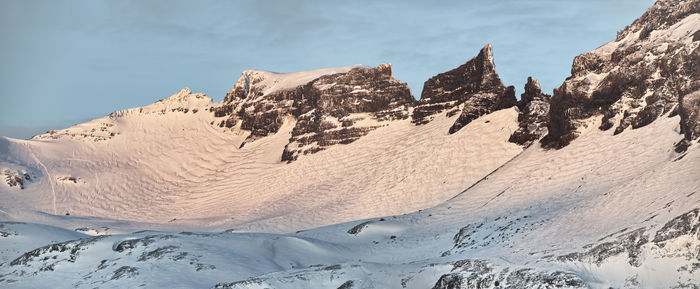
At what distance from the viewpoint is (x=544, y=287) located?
63.7 feet

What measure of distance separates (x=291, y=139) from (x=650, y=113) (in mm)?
50741

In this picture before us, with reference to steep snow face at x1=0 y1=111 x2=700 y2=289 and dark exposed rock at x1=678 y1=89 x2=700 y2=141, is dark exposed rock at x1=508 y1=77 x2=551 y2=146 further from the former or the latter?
dark exposed rock at x1=678 y1=89 x2=700 y2=141

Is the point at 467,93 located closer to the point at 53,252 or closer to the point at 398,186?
the point at 398,186

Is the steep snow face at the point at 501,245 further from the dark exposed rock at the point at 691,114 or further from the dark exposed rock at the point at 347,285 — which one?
the dark exposed rock at the point at 691,114

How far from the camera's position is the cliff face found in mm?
34875

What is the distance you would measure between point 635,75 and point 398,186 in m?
22.6

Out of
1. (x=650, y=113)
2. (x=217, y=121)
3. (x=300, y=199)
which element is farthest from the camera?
(x=217, y=121)

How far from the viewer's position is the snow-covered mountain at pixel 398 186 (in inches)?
898

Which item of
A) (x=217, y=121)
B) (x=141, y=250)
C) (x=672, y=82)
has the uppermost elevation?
(x=217, y=121)

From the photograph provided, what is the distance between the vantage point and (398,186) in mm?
55375

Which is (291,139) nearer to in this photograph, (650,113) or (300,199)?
(300,199)

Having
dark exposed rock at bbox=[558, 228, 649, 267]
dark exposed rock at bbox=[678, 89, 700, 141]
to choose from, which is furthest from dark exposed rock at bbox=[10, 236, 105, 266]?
dark exposed rock at bbox=[678, 89, 700, 141]

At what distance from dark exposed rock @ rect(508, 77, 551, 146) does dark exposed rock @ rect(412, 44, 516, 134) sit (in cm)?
404

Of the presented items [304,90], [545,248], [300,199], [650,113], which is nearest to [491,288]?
[545,248]
